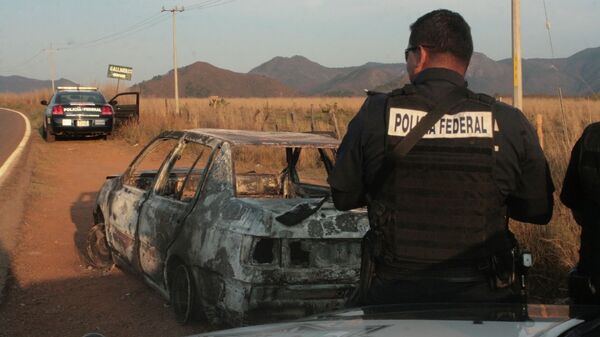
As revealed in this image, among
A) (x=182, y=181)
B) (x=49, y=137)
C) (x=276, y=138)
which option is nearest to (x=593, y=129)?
(x=276, y=138)

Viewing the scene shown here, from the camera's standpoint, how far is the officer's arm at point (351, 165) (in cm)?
246

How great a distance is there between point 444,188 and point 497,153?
0.24 m

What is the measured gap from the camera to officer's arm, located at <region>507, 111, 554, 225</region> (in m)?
2.42

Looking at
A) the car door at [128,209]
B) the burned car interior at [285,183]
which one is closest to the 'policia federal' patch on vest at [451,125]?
the burned car interior at [285,183]

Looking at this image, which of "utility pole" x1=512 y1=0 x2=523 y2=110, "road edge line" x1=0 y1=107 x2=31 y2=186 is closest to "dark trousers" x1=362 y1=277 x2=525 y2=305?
"utility pole" x1=512 y1=0 x2=523 y2=110

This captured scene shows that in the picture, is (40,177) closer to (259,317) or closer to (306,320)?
(259,317)

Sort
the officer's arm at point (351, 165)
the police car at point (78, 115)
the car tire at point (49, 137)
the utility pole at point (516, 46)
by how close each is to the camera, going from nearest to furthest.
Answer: the officer's arm at point (351, 165) < the utility pole at point (516, 46) < the police car at point (78, 115) < the car tire at point (49, 137)

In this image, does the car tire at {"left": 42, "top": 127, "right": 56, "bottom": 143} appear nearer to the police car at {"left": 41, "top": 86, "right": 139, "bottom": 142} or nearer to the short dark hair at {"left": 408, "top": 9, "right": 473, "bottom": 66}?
the police car at {"left": 41, "top": 86, "right": 139, "bottom": 142}

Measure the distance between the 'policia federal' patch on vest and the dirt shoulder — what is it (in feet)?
8.58

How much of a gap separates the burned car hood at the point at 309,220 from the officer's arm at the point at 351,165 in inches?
56.4

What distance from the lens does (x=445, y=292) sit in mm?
2398

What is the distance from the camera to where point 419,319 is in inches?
81.7

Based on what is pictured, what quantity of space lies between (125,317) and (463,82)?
3.44 meters

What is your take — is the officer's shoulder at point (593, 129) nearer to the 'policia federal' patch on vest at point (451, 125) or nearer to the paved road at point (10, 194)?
the 'policia federal' patch on vest at point (451, 125)
